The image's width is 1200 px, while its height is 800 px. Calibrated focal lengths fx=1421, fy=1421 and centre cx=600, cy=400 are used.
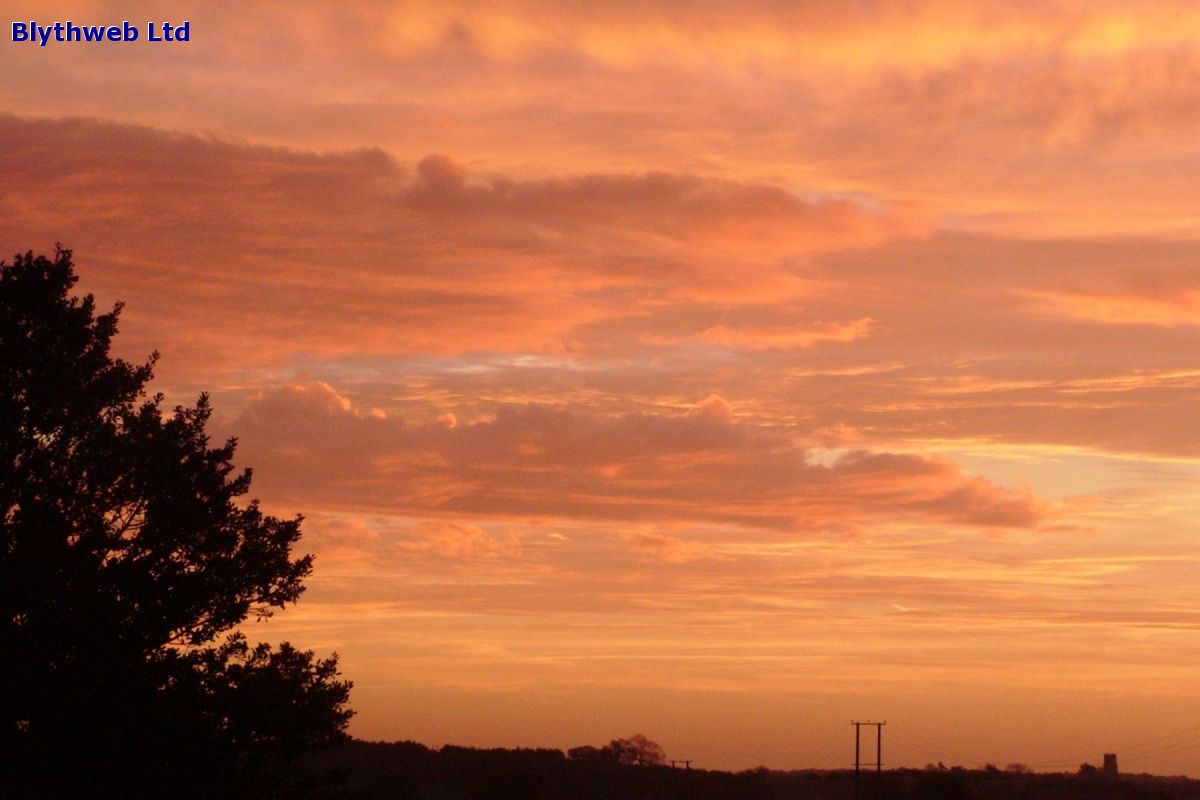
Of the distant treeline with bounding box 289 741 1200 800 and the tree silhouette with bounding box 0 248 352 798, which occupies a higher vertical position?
the tree silhouette with bounding box 0 248 352 798

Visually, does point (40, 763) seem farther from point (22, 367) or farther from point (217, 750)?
point (22, 367)

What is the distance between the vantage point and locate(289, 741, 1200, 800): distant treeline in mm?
109938

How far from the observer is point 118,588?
29375mm

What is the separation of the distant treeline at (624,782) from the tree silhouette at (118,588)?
231 ft

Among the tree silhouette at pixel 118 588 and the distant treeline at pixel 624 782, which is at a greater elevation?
the tree silhouette at pixel 118 588

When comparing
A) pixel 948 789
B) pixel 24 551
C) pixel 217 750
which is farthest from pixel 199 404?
pixel 948 789

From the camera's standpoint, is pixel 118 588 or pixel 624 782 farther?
pixel 624 782

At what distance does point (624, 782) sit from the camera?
431ft

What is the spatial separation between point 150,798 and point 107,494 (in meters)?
6.35

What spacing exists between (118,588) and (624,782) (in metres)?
107

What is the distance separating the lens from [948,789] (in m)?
106

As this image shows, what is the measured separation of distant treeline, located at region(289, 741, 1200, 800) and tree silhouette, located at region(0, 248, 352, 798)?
231 ft

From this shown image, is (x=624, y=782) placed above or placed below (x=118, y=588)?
below

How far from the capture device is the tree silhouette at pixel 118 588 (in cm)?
2827
